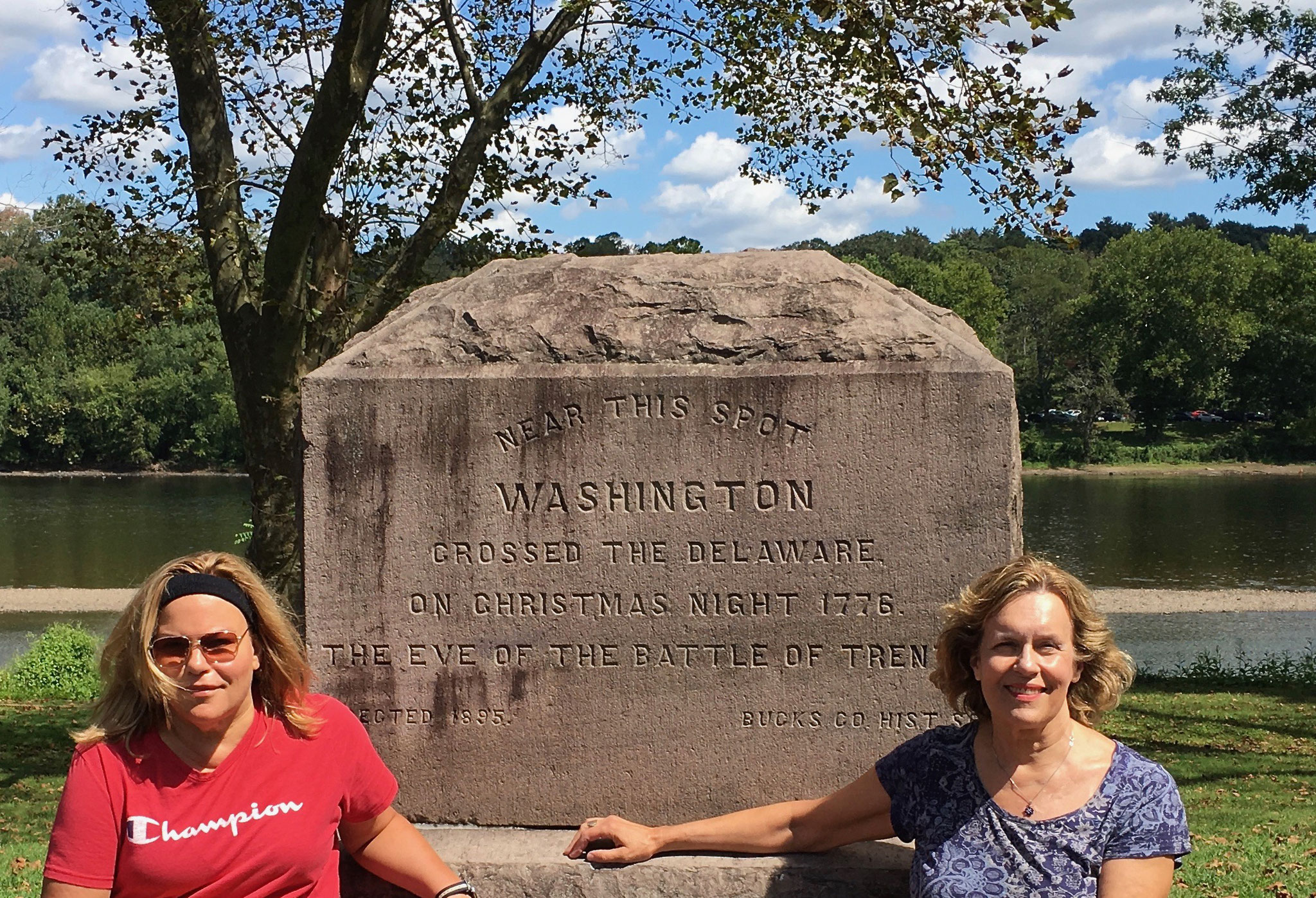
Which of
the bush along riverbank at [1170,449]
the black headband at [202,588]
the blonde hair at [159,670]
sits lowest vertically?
the bush along riverbank at [1170,449]

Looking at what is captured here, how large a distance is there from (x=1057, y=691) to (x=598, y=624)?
63.4 inches

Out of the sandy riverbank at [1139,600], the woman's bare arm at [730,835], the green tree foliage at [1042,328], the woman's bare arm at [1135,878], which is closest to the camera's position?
the woman's bare arm at [1135,878]

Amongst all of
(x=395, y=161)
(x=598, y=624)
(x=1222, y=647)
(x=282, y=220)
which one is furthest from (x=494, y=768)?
(x=1222, y=647)

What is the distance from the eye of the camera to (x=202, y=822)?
2830mm

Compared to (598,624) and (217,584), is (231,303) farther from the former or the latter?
(217,584)

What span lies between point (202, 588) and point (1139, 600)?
24.4m

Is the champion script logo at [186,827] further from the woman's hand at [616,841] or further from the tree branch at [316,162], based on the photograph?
the tree branch at [316,162]

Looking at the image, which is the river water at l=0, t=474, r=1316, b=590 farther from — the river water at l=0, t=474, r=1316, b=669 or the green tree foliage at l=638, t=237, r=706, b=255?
the green tree foliage at l=638, t=237, r=706, b=255

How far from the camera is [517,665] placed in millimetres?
4070

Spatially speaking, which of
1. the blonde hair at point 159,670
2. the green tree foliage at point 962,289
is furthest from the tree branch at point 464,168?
the green tree foliage at point 962,289

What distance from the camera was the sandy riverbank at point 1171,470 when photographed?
55062mm

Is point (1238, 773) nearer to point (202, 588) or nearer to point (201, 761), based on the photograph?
point (201, 761)

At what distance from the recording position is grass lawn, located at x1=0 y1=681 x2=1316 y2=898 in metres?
6.07

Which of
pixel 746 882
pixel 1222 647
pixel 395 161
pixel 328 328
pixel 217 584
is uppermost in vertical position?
pixel 395 161
